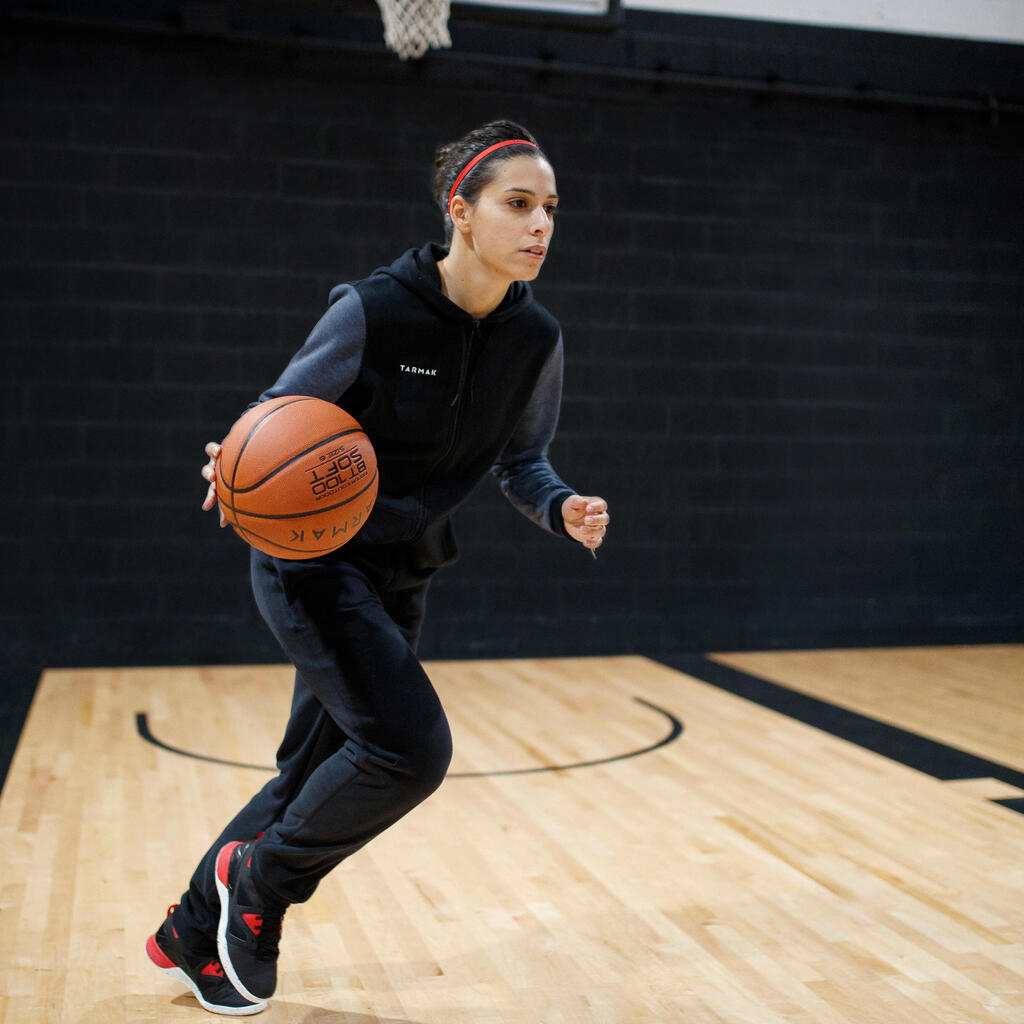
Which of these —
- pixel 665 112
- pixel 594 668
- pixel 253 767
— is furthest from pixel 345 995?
pixel 665 112

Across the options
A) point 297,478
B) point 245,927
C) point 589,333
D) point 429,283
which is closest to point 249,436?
point 297,478

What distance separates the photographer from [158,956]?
2270 mm

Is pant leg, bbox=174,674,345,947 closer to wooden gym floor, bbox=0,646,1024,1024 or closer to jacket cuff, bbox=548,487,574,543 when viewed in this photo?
wooden gym floor, bbox=0,646,1024,1024

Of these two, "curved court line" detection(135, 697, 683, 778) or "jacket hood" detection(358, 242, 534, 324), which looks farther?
"curved court line" detection(135, 697, 683, 778)

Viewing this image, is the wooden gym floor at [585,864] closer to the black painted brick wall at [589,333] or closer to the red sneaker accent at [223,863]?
the red sneaker accent at [223,863]

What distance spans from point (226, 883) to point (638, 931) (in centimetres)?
91

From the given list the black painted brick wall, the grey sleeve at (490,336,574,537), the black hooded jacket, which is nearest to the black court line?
the black painted brick wall

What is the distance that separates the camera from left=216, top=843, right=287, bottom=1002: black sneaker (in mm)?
2105

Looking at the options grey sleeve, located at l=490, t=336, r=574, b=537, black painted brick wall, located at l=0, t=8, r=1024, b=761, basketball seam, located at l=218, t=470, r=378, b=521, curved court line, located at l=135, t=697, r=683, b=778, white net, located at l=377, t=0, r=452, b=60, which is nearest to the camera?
basketball seam, located at l=218, t=470, r=378, b=521

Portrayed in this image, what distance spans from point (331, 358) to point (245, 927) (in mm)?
978

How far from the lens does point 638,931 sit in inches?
102

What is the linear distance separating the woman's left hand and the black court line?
2.03m

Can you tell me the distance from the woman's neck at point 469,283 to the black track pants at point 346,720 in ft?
1.64

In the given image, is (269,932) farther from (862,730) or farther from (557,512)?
(862,730)
